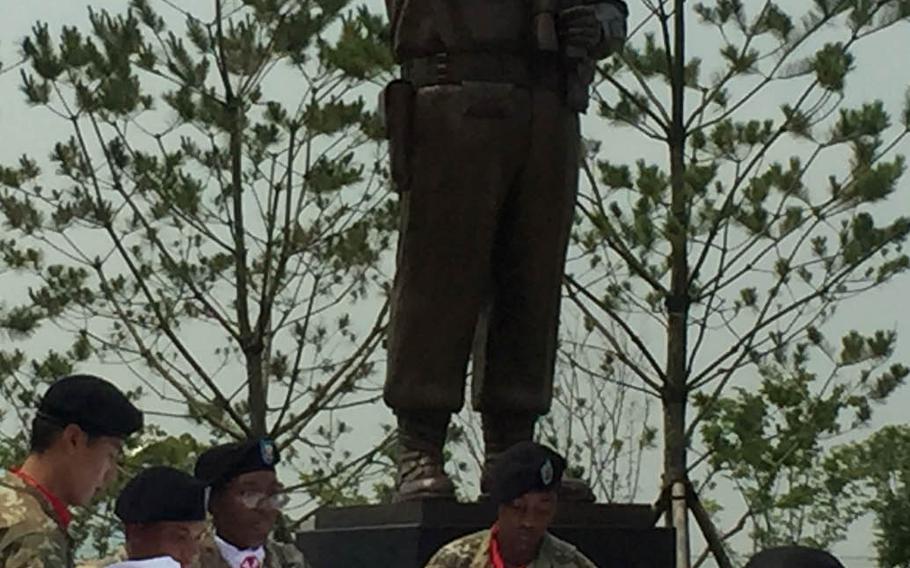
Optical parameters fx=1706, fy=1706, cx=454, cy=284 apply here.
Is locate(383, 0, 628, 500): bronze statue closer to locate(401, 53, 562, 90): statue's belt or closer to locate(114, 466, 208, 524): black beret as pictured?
locate(401, 53, 562, 90): statue's belt

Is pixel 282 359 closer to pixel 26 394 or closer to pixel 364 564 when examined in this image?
pixel 26 394

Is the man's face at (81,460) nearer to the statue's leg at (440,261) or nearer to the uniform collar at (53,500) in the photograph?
the uniform collar at (53,500)

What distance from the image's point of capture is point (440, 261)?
16.2 ft

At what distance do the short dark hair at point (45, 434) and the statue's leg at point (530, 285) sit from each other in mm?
2125

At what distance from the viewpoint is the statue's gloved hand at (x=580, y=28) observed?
Answer: 4.87m

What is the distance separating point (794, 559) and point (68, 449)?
50.8 inches

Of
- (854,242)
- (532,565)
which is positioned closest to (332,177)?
(854,242)

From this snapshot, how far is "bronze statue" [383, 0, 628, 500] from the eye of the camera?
4.88 metres

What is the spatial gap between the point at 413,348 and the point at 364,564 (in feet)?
2.09

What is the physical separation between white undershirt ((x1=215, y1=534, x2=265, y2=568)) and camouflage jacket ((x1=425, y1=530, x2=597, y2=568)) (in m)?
0.53

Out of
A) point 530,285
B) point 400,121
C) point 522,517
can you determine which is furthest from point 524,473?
point 400,121

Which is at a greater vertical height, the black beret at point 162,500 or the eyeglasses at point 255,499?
the eyeglasses at point 255,499

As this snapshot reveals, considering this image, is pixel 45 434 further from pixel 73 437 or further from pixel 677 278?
pixel 677 278

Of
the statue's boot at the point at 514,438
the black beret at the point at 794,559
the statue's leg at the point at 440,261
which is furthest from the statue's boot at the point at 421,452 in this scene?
the black beret at the point at 794,559
